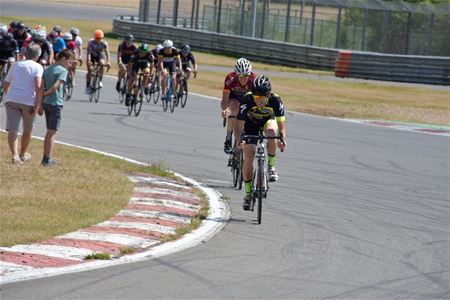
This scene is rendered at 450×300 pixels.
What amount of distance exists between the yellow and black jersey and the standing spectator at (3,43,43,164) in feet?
12.7

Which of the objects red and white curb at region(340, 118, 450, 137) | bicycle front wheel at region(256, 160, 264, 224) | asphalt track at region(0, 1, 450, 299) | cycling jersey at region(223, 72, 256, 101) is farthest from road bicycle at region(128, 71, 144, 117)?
bicycle front wheel at region(256, 160, 264, 224)

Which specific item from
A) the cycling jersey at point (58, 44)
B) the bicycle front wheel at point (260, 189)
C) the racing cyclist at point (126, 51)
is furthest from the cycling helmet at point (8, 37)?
the bicycle front wheel at point (260, 189)

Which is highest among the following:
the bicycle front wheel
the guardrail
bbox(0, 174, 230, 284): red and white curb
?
the guardrail

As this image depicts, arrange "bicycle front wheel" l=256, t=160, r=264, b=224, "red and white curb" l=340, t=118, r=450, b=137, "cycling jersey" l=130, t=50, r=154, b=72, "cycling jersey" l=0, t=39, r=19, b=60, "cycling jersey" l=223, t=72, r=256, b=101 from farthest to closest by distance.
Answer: "red and white curb" l=340, t=118, r=450, b=137, "cycling jersey" l=130, t=50, r=154, b=72, "cycling jersey" l=0, t=39, r=19, b=60, "cycling jersey" l=223, t=72, r=256, b=101, "bicycle front wheel" l=256, t=160, r=264, b=224

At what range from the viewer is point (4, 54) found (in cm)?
2445

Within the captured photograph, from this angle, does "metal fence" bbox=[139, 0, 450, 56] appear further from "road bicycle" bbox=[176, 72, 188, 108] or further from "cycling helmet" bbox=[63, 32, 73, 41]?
"cycling helmet" bbox=[63, 32, 73, 41]

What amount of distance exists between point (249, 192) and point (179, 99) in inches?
617

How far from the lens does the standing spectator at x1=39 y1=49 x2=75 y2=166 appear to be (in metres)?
16.1

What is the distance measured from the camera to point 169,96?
→ 2709 cm

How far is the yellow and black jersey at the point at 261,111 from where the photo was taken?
43.5 ft

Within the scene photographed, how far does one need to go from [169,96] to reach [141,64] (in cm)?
179

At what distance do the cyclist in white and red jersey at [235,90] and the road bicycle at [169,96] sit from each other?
35.2 feet

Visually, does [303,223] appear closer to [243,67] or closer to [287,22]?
[243,67]

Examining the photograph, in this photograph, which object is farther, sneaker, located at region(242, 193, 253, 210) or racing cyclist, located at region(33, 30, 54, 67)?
racing cyclist, located at region(33, 30, 54, 67)
